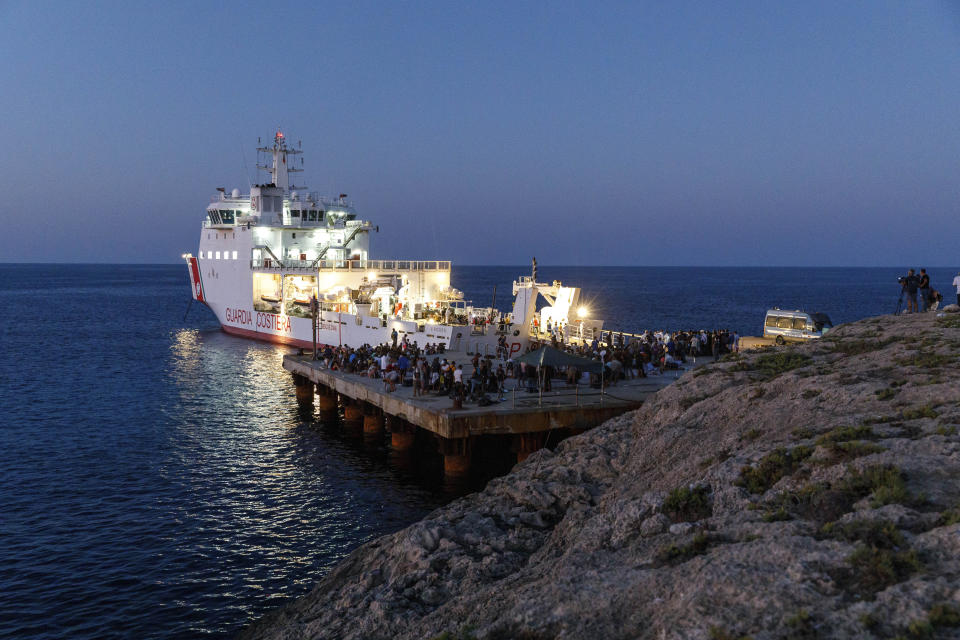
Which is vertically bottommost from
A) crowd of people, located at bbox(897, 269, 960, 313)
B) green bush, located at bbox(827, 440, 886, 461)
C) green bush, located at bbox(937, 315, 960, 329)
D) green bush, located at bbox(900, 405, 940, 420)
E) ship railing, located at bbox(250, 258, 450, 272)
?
green bush, located at bbox(827, 440, 886, 461)

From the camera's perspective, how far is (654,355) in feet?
84.8

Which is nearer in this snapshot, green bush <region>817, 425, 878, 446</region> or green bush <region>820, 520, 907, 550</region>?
green bush <region>820, 520, 907, 550</region>

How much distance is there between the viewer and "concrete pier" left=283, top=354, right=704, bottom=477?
18.6 m

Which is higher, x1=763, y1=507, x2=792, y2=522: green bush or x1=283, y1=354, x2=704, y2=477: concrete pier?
x1=763, y1=507, x2=792, y2=522: green bush

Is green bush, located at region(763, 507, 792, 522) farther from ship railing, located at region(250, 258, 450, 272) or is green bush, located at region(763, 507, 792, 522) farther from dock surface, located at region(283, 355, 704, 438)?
ship railing, located at region(250, 258, 450, 272)

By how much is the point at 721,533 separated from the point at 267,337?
46.5m

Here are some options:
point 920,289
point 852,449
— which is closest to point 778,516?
point 852,449

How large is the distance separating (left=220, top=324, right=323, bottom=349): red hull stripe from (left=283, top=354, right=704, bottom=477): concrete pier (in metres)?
23.4

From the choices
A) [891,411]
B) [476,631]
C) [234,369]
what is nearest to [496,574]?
[476,631]

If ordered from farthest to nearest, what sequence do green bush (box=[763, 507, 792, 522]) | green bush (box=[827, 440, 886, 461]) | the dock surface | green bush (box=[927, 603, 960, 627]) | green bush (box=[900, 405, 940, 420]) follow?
the dock surface, green bush (box=[900, 405, 940, 420]), green bush (box=[827, 440, 886, 461]), green bush (box=[763, 507, 792, 522]), green bush (box=[927, 603, 960, 627])

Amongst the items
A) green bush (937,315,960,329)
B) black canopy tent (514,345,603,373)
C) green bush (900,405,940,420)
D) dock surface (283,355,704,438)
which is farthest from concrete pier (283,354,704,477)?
green bush (900,405,940,420)

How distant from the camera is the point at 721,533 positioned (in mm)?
7758

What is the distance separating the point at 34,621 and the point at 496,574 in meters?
8.67

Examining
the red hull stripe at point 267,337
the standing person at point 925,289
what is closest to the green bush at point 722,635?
the standing person at point 925,289
